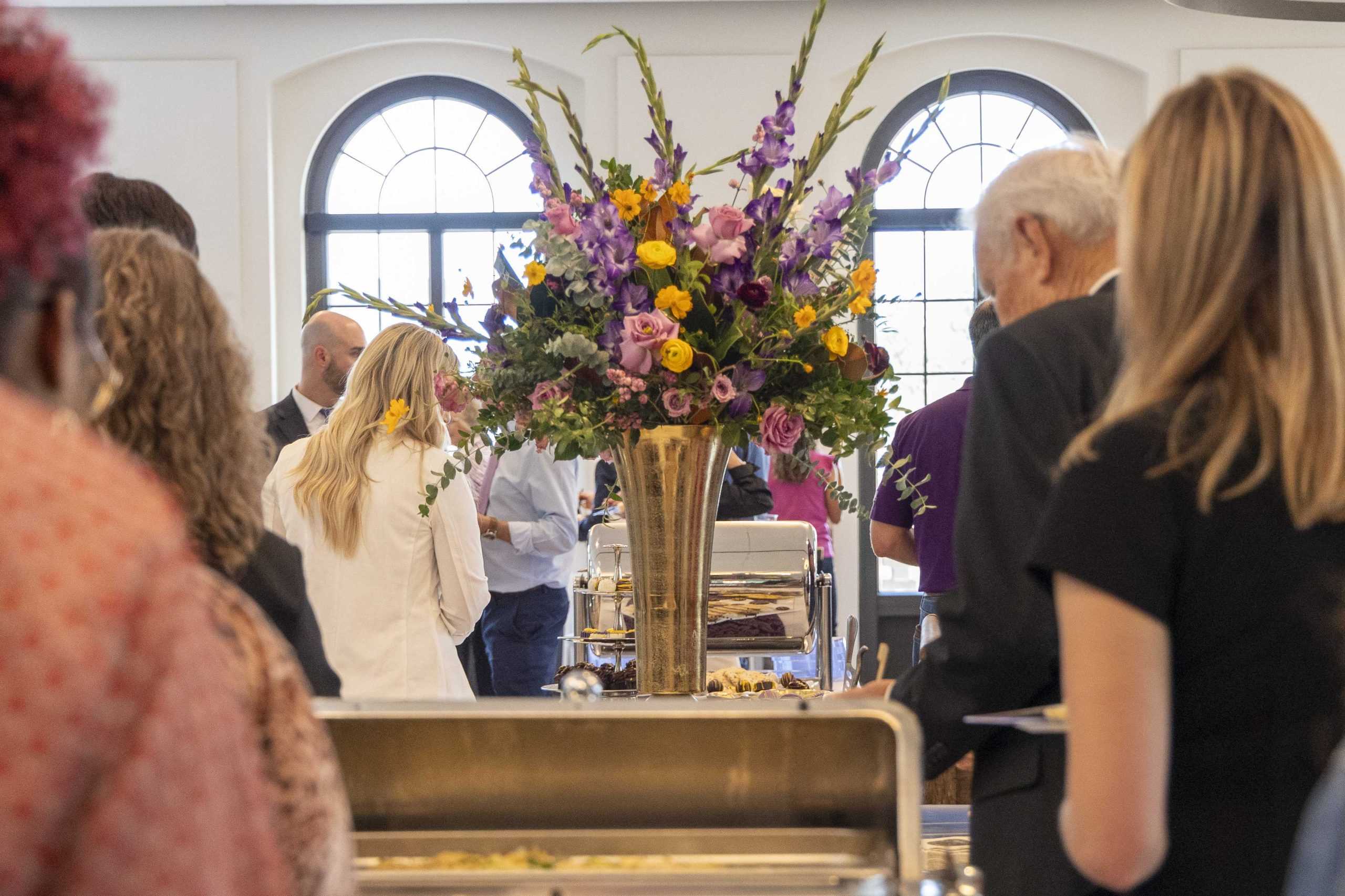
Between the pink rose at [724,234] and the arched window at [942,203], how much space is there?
15.7 ft

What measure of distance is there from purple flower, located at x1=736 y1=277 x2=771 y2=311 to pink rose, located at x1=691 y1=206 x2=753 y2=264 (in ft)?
0.15

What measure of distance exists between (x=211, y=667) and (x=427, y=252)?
A: 6.40 metres

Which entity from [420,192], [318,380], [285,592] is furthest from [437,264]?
[285,592]

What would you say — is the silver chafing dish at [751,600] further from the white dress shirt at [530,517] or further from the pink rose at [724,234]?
the white dress shirt at [530,517]

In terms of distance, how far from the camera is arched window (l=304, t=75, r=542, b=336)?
21.8ft

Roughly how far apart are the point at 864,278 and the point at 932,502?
1.25m

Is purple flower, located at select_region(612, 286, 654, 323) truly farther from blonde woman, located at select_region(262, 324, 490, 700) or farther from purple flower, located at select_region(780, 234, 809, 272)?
blonde woman, located at select_region(262, 324, 490, 700)

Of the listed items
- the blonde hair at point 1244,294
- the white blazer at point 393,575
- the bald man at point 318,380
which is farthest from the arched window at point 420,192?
the blonde hair at point 1244,294

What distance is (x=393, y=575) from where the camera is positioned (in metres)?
2.65

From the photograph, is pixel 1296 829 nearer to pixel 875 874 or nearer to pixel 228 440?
pixel 875 874

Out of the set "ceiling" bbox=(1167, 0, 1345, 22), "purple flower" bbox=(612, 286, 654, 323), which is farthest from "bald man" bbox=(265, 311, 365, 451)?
"ceiling" bbox=(1167, 0, 1345, 22)

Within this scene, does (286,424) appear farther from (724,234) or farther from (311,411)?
(724,234)

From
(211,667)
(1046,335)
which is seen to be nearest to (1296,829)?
(1046,335)

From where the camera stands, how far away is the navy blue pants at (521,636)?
167 inches
